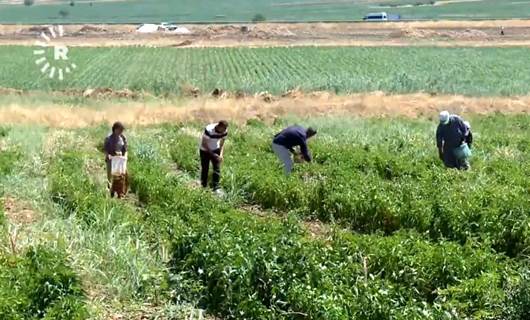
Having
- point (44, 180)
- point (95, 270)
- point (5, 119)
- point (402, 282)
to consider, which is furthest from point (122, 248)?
point (5, 119)

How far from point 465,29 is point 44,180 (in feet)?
170

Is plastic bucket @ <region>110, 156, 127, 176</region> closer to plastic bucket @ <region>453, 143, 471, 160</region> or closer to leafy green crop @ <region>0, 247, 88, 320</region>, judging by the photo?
leafy green crop @ <region>0, 247, 88, 320</region>

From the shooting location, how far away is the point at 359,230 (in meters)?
10.1

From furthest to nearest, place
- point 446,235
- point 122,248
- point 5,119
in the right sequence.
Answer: point 5,119
point 446,235
point 122,248

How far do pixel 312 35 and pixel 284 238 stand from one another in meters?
51.5

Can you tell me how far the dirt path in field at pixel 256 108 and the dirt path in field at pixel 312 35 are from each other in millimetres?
22914

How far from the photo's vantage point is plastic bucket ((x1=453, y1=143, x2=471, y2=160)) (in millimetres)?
12195

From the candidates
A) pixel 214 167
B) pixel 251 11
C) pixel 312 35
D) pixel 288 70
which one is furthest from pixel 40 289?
pixel 251 11

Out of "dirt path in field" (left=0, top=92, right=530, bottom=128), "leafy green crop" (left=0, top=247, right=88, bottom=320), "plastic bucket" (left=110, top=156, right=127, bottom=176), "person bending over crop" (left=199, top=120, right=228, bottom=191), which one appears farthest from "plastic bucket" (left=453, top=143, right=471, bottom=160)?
"dirt path in field" (left=0, top=92, right=530, bottom=128)

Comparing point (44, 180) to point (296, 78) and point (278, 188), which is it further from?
point (296, 78)

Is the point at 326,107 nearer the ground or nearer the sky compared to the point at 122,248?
nearer the ground

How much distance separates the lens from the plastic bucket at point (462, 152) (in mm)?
12195

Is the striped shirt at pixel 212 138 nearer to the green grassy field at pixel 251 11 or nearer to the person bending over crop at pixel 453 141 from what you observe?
the person bending over crop at pixel 453 141

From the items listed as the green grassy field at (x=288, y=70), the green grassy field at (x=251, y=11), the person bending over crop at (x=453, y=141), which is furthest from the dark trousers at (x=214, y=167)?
the green grassy field at (x=251, y=11)
